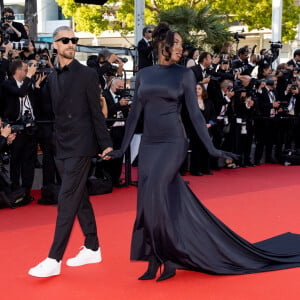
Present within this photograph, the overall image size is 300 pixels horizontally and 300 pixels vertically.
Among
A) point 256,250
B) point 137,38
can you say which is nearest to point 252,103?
point 137,38

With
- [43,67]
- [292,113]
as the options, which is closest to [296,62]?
[292,113]

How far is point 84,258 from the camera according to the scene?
184 inches

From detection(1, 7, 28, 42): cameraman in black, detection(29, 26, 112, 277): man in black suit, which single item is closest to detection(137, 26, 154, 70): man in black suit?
detection(1, 7, 28, 42): cameraman in black

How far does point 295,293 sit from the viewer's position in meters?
4.04

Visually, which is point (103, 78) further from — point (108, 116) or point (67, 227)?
point (67, 227)

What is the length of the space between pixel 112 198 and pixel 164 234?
3620 millimetres

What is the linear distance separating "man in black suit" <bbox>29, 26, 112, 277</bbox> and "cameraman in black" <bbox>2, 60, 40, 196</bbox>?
8.68ft

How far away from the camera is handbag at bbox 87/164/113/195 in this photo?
26.1 feet

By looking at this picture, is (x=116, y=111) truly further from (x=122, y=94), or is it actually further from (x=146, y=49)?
(x=146, y=49)

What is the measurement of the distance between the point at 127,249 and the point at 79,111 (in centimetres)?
140

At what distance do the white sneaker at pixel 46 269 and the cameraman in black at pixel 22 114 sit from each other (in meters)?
2.95

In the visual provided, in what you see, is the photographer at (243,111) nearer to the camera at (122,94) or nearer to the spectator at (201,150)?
the spectator at (201,150)

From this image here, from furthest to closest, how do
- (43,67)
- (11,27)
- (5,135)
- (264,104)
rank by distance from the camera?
(264,104)
(11,27)
(43,67)
(5,135)

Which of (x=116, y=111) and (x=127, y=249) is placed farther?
(x=116, y=111)
